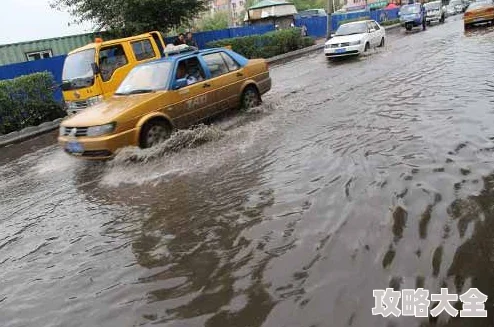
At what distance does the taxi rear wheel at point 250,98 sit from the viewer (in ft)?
34.6

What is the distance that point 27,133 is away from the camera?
43.3 feet

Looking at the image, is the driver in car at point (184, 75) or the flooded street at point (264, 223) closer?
the flooded street at point (264, 223)

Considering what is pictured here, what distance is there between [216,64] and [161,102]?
1960mm

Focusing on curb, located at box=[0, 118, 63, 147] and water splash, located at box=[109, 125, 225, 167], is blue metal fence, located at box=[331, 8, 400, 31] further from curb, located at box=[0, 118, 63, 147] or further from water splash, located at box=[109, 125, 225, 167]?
water splash, located at box=[109, 125, 225, 167]

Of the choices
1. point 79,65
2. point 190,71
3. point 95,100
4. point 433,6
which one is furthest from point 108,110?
point 433,6

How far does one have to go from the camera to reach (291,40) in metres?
26.7

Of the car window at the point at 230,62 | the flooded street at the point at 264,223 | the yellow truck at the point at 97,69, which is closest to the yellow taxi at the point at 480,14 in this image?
the flooded street at the point at 264,223

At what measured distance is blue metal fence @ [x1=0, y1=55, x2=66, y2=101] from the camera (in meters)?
15.4

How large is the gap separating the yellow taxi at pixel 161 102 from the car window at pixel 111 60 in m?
2.89

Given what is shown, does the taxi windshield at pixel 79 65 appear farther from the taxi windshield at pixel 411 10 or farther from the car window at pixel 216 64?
the taxi windshield at pixel 411 10

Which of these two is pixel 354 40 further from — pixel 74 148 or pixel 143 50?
pixel 74 148

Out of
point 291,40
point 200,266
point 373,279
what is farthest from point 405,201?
point 291,40

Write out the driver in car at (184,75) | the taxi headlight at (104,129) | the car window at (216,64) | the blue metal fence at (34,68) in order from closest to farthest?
the taxi headlight at (104,129)
the driver in car at (184,75)
the car window at (216,64)
the blue metal fence at (34,68)

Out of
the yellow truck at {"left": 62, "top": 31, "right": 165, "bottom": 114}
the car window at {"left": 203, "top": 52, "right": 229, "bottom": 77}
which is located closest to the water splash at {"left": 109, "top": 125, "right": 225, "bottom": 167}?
the car window at {"left": 203, "top": 52, "right": 229, "bottom": 77}
